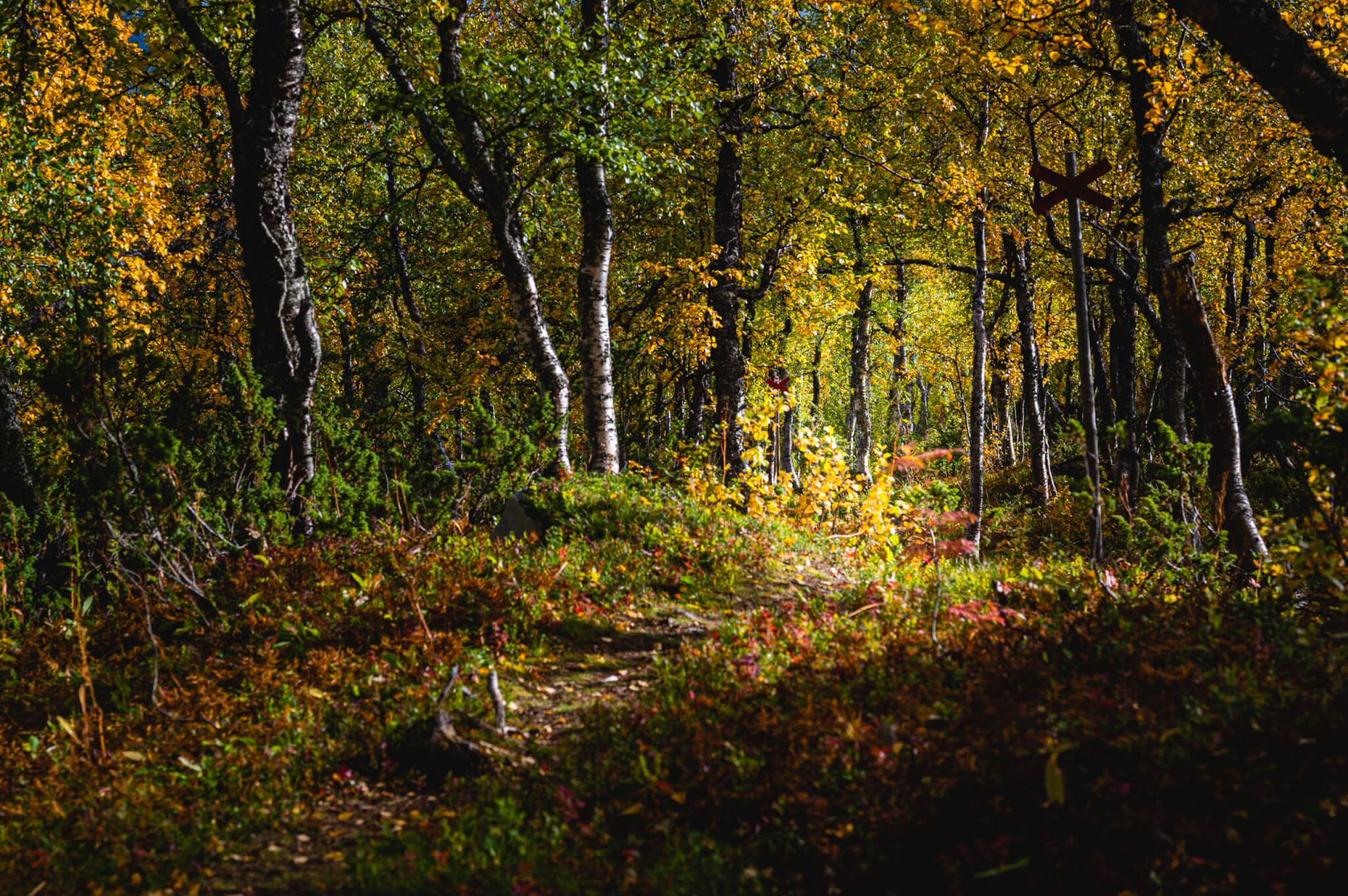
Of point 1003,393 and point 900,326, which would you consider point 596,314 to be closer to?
point 900,326

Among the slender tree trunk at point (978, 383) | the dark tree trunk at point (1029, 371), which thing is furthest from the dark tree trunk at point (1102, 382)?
the slender tree trunk at point (978, 383)

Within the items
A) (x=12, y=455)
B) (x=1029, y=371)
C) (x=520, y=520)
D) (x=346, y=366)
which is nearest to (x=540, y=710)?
(x=520, y=520)

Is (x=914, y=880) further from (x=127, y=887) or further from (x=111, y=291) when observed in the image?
(x=111, y=291)

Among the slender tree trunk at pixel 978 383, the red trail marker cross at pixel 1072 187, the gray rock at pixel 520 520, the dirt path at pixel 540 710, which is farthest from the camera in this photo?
the slender tree trunk at pixel 978 383

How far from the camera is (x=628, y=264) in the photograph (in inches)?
803

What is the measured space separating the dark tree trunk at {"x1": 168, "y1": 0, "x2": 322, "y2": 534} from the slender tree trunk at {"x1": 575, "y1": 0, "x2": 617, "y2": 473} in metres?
4.68

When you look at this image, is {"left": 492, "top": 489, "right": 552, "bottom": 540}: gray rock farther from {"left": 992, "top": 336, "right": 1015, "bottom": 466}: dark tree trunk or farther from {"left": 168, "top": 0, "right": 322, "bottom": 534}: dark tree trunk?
{"left": 992, "top": 336, "right": 1015, "bottom": 466}: dark tree trunk

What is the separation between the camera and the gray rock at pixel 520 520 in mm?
8547

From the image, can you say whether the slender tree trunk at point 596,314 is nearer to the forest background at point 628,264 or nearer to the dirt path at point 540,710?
the forest background at point 628,264

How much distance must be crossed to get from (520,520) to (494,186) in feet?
18.8

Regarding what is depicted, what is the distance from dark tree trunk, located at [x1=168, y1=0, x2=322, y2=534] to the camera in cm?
736

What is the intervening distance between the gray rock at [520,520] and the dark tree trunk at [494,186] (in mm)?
1941

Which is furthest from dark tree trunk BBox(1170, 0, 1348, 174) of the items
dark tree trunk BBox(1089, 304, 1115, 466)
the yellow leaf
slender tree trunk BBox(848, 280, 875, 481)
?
slender tree trunk BBox(848, 280, 875, 481)

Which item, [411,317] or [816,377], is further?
[816,377]
